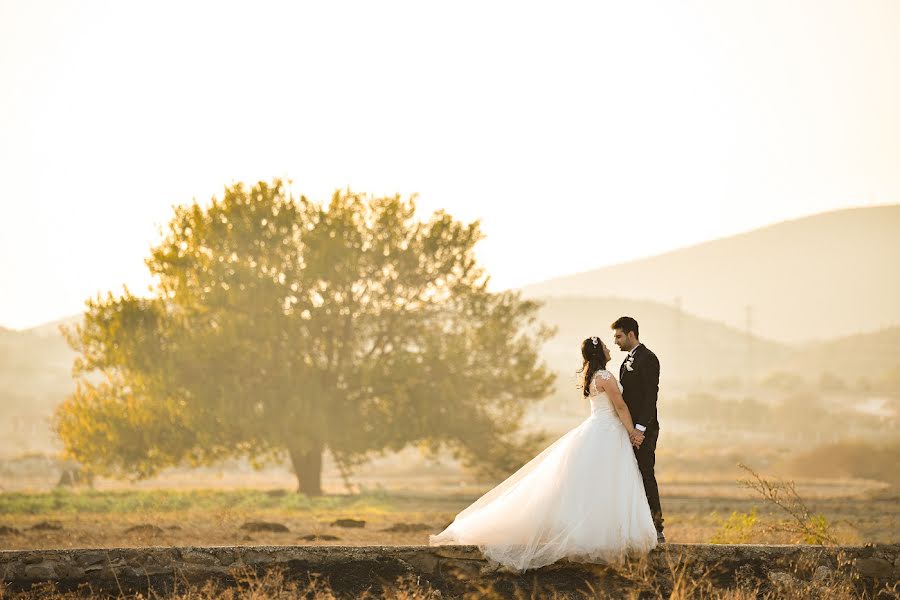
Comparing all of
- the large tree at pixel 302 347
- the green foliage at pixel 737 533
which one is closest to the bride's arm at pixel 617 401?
the green foliage at pixel 737 533

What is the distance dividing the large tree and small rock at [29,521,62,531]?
9.32 meters

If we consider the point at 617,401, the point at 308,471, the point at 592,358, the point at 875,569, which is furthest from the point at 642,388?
the point at 308,471

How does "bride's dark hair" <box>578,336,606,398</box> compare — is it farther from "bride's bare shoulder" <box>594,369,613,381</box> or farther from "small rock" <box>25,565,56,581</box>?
"small rock" <box>25,565,56,581</box>

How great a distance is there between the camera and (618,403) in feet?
35.9

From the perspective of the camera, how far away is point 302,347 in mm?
32594

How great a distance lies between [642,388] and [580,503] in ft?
4.77

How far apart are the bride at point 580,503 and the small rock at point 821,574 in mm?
1721

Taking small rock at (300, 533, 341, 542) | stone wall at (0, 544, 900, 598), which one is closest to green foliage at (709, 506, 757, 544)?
stone wall at (0, 544, 900, 598)

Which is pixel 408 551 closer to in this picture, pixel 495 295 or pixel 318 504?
pixel 318 504

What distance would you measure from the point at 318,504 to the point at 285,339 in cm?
568

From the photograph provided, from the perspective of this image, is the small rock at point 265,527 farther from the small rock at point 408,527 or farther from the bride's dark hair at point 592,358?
the bride's dark hair at point 592,358

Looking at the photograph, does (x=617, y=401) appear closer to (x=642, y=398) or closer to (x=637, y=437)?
(x=642, y=398)

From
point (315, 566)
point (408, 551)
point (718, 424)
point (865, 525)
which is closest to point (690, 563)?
point (408, 551)

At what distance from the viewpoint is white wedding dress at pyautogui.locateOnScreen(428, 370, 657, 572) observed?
10203 mm
